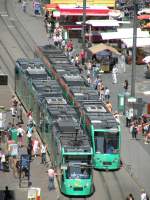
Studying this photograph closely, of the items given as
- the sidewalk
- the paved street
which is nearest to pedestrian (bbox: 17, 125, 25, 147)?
the sidewalk

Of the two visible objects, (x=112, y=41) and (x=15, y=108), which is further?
(x=112, y=41)

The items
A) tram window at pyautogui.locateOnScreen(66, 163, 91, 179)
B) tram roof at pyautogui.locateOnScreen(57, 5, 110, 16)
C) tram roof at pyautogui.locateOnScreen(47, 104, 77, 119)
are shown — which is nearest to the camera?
tram window at pyautogui.locateOnScreen(66, 163, 91, 179)

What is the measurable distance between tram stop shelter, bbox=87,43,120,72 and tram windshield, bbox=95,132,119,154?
91.1 feet

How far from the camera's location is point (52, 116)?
193 feet

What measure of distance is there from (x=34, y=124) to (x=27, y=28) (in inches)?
1533

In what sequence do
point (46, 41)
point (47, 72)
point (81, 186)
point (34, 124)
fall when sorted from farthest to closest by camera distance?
point (46, 41)
point (47, 72)
point (34, 124)
point (81, 186)

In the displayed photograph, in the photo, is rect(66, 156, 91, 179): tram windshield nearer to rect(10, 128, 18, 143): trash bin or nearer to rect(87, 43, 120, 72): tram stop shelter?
rect(10, 128, 18, 143): trash bin

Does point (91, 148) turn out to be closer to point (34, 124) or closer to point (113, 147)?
point (113, 147)

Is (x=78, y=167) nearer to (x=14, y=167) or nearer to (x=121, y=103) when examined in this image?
(x=14, y=167)

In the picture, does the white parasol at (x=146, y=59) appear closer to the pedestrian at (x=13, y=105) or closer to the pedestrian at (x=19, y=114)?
the pedestrian at (x=13, y=105)

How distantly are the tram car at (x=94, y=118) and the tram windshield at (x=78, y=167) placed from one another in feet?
13.9

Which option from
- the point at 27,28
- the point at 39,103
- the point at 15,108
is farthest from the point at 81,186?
the point at 27,28

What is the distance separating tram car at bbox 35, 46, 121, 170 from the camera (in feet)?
187

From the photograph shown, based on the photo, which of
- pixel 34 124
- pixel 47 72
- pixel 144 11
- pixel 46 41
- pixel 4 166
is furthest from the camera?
pixel 144 11
